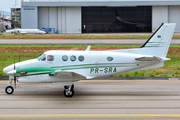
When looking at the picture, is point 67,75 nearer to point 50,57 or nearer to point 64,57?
point 64,57

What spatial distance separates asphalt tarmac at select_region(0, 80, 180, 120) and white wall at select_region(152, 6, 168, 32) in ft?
212

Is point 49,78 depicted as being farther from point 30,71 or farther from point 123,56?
point 123,56

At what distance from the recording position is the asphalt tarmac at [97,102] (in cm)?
1084

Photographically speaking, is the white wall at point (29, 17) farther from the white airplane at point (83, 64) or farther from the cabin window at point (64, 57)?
the cabin window at point (64, 57)

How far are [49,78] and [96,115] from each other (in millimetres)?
3990

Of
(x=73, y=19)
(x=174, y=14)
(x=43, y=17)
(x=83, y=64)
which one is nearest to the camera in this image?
(x=83, y=64)

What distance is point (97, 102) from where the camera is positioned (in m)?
12.8

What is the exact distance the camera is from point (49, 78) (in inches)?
542

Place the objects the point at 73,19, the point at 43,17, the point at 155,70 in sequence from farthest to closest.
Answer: the point at 43,17 → the point at 73,19 → the point at 155,70

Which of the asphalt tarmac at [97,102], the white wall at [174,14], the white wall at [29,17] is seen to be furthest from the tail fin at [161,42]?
the white wall at [174,14]

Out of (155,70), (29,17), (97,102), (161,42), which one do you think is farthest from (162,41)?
(29,17)

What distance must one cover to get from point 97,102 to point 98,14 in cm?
7274

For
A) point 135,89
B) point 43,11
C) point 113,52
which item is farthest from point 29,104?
point 43,11

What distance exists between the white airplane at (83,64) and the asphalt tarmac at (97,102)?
951mm
